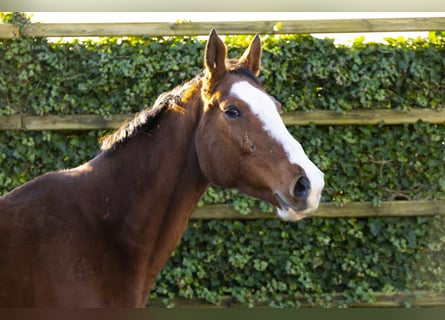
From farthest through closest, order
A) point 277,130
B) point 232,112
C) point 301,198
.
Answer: point 232,112 < point 277,130 < point 301,198

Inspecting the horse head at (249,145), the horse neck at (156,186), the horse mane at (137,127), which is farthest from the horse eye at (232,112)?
the horse mane at (137,127)

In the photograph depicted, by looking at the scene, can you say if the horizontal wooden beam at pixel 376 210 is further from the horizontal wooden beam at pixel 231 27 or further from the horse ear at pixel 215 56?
the horse ear at pixel 215 56

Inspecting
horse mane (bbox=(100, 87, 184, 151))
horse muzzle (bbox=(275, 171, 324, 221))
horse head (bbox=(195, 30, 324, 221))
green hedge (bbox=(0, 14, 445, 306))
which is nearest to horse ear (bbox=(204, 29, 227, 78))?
horse head (bbox=(195, 30, 324, 221))

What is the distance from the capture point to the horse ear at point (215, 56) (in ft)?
12.0

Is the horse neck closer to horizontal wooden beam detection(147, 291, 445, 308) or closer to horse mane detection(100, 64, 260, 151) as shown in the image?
horse mane detection(100, 64, 260, 151)

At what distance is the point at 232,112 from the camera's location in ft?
11.5

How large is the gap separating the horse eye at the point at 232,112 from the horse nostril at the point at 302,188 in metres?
0.46

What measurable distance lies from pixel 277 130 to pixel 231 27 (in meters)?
2.80

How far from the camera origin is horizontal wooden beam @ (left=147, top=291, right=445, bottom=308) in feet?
20.4

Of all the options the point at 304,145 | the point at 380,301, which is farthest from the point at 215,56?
the point at 380,301

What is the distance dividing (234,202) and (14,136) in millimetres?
1883

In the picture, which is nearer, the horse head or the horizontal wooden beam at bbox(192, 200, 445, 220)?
the horse head

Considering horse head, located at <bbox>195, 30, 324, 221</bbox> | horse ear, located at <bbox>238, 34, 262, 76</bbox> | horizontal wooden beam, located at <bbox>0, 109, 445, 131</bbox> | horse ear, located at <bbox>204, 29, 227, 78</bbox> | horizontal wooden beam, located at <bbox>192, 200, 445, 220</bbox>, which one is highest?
horizontal wooden beam, located at <bbox>0, 109, 445, 131</bbox>

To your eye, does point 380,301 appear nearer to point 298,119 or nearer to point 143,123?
point 298,119
